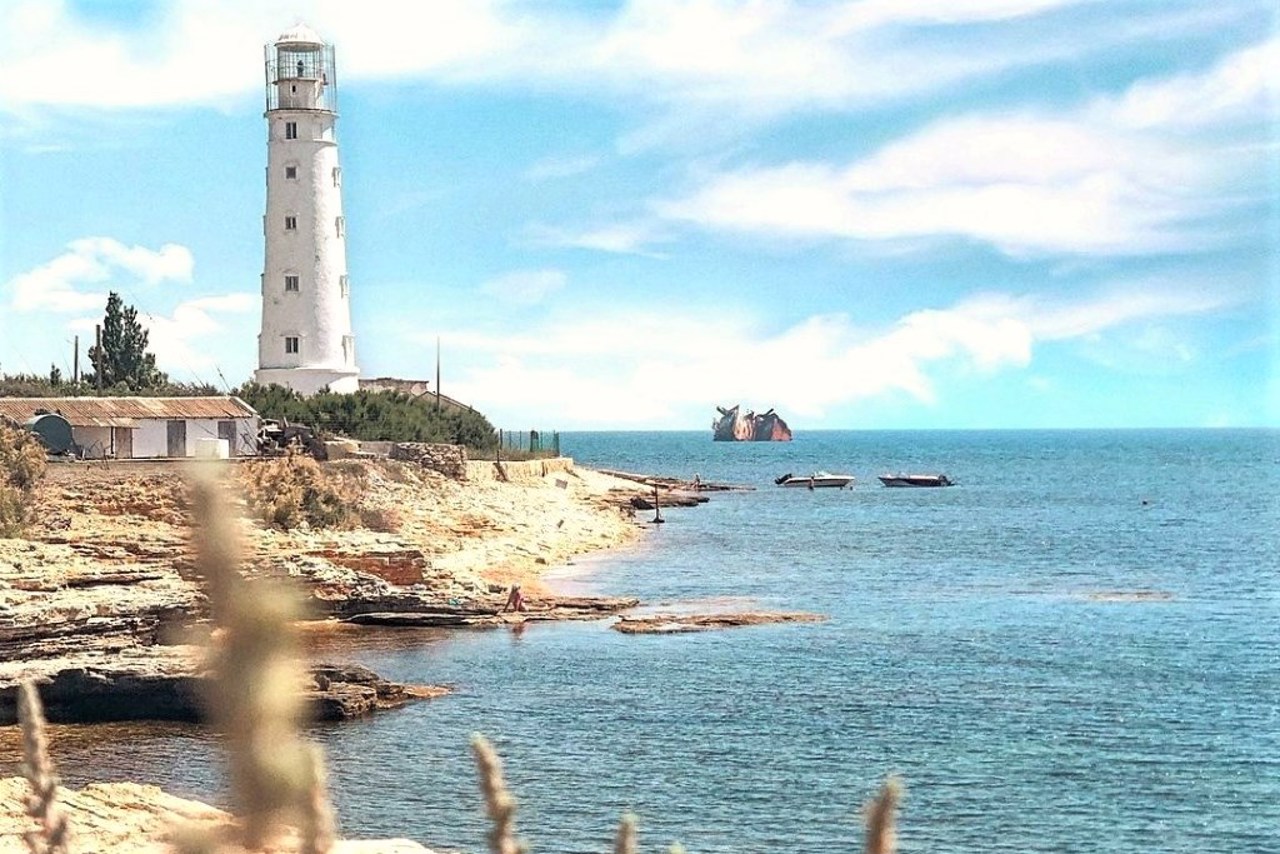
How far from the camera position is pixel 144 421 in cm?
5438

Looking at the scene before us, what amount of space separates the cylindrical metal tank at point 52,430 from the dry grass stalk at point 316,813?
51.5 meters

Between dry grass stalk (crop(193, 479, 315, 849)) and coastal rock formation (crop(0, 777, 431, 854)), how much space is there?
14.6 m

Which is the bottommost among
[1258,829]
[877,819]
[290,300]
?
[1258,829]

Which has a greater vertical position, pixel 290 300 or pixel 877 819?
pixel 290 300

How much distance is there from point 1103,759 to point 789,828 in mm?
7194

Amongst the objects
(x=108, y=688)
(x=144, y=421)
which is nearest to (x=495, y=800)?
(x=108, y=688)

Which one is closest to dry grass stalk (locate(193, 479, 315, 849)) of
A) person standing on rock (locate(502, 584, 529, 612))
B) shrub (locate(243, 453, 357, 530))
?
person standing on rock (locate(502, 584, 529, 612))

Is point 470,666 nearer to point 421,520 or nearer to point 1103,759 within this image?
point 1103,759

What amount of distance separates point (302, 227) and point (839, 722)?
41.1 metres

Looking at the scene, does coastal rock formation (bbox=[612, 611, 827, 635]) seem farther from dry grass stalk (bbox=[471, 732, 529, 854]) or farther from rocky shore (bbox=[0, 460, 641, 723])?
dry grass stalk (bbox=[471, 732, 529, 854])

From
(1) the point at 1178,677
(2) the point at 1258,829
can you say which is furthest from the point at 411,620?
(2) the point at 1258,829

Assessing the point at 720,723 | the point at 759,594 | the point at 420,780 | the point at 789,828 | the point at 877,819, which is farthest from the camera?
the point at 759,594

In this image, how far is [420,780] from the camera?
76.9 feet

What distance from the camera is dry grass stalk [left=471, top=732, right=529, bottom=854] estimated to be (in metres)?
1.52
